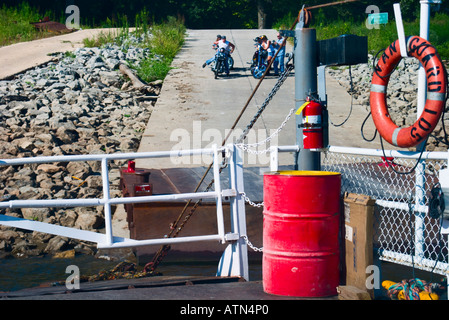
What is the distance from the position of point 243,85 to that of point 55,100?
5965mm

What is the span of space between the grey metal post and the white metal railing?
684 mm

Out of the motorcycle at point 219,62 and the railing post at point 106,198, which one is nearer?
the railing post at point 106,198

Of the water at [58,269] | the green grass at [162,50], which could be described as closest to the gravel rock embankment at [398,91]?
the green grass at [162,50]

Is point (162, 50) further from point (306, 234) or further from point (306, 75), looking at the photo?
point (306, 234)

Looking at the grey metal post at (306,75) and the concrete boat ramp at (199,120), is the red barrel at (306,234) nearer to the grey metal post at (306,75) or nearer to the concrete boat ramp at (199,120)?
the concrete boat ramp at (199,120)

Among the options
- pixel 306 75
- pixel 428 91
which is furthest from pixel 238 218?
pixel 428 91

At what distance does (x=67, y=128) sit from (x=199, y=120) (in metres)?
3.47

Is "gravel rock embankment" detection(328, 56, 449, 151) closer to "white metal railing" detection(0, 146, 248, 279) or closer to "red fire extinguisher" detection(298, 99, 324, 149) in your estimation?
"red fire extinguisher" detection(298, 99, 324, 149)

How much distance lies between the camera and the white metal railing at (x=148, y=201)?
6.13 metres

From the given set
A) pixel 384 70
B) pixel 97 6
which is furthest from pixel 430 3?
pixel 97 6

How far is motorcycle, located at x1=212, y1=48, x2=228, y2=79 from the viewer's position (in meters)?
20.5

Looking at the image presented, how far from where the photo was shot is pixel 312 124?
6352 millimetres

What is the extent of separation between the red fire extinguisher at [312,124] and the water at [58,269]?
304 cm

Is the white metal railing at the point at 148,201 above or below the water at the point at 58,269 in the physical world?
above
